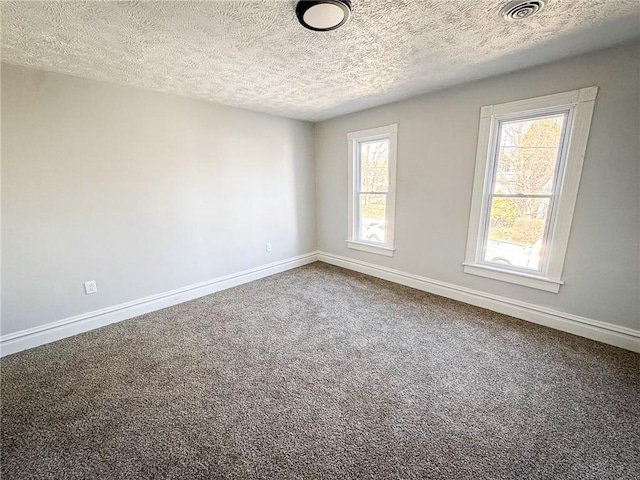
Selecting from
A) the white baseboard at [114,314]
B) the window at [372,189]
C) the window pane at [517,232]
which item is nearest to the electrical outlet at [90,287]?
the white baseboard at [114,314]

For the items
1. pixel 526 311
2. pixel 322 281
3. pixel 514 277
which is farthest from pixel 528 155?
pixel 322 281

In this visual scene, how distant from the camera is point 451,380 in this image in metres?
1.84

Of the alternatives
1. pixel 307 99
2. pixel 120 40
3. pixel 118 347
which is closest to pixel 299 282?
pixel 118 347

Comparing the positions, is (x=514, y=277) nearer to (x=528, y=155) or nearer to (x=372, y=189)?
(x=528, y=155)

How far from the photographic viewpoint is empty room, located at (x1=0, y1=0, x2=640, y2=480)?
1.43 meters

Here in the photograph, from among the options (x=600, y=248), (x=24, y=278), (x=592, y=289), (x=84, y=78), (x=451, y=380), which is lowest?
(x=451, y=380)

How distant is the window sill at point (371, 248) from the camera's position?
362 centimetres

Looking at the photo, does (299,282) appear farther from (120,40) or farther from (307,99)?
(120,40)

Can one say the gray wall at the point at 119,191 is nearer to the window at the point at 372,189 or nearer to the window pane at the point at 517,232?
the window at the point at 372,189

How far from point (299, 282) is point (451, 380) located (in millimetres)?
2218

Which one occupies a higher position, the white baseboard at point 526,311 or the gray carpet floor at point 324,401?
the white baseboard at point 526,311

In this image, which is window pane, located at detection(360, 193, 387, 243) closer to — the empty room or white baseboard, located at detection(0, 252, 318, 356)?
the empty room

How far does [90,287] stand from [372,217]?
3357mm

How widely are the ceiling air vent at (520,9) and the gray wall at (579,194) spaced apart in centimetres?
98
